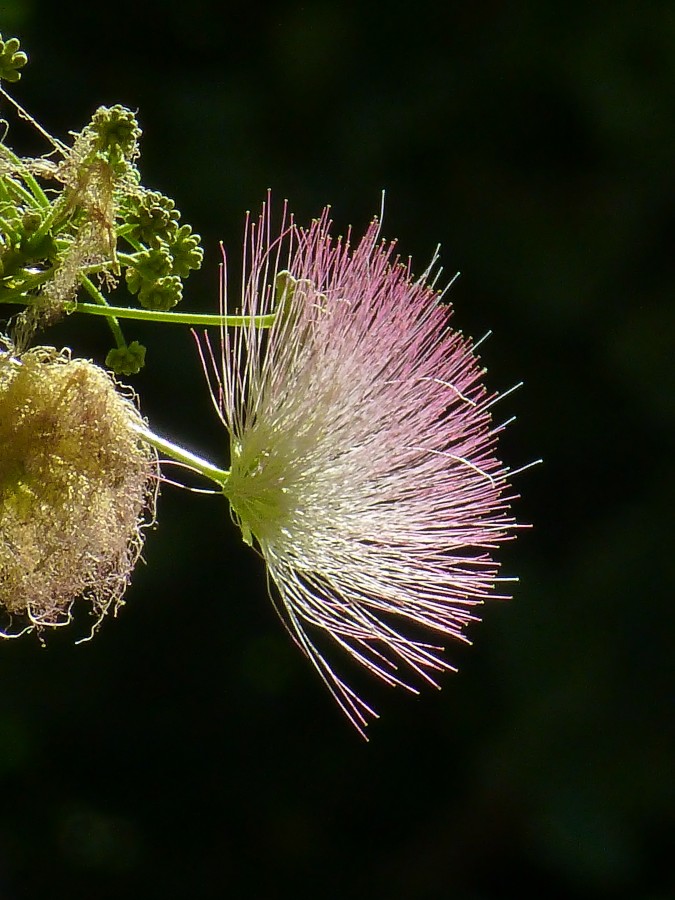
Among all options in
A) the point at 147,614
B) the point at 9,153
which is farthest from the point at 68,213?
the point at 147,614

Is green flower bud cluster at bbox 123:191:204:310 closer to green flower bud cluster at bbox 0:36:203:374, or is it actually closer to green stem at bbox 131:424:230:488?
green flower bud cluster at bbox 0:36:203:374

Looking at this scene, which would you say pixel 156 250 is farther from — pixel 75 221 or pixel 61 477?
pixel 61 477

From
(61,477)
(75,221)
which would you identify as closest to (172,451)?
(61,477)

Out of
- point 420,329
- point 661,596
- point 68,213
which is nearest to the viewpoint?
point 68,213

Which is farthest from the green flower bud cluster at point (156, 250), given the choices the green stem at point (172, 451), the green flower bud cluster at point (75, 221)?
the green stem at point (172, 451)

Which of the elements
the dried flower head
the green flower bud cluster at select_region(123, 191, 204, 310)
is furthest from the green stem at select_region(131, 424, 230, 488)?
the green flower bud cluster at select_region(123, 191, 204, 310)

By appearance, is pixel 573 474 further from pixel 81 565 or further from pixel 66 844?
pixel 81 565

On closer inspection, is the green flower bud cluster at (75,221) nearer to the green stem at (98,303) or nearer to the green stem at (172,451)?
the green stem at (98,303)

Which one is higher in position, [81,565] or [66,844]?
[66,844]
